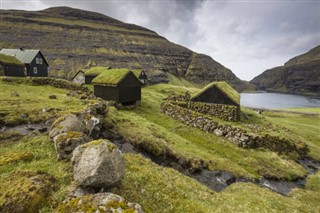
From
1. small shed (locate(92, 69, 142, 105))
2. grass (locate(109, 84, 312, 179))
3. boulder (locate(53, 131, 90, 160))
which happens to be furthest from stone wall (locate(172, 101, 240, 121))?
boulder (locate(53, 131, 90, 160))

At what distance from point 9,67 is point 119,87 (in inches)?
1407

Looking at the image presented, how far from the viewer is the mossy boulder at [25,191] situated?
865 cm

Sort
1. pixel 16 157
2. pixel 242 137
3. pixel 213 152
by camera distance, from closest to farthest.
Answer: pixel 16 157
pixel 213 152
pixel 242 137

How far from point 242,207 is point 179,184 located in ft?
13.5

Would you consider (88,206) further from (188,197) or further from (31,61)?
(31,61)

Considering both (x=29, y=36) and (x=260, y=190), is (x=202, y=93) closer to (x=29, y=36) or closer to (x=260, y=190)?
(x=260, y=190)

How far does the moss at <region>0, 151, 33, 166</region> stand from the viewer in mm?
12087

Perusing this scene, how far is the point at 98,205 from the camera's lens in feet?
26.0

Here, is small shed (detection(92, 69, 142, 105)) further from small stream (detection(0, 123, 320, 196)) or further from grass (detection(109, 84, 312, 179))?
small stream (detection(0, 123, 320, 196))

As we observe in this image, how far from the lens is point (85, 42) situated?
636 feet

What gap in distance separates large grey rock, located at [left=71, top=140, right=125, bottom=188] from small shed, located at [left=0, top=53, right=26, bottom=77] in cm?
5893

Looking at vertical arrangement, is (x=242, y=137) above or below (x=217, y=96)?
below

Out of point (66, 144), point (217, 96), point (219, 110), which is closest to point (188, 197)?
point (66, 144)

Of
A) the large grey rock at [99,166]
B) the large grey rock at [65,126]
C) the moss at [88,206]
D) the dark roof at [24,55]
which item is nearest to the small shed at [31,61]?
the dark roof at [24,55]
